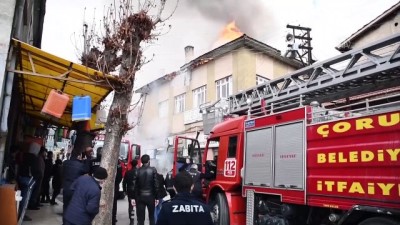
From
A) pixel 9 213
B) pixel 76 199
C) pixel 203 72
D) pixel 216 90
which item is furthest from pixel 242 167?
pixel 203 72

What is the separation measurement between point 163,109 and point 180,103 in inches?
92.6

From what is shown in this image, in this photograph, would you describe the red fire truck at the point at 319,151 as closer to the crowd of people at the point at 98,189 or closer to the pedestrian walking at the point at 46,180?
the crowd of people at the point at 98,189

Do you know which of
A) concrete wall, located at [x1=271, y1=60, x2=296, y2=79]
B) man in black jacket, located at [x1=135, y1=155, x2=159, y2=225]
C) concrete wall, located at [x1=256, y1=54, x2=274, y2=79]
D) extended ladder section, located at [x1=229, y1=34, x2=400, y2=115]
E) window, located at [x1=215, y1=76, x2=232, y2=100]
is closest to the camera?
extended ladder section, located at [x1=229, y1=34, x2=400, y2=115]

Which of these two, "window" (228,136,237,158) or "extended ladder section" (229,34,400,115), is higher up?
"extended ladder section" (229,34,400,115)

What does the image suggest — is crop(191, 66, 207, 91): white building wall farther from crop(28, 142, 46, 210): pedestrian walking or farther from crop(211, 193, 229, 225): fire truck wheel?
crop(211, 193, 229, 225): fire truck wheel

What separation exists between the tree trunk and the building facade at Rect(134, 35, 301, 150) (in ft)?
30.1

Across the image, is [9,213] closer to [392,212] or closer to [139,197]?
[139,197]

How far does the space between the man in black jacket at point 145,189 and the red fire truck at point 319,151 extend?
1.40 meters

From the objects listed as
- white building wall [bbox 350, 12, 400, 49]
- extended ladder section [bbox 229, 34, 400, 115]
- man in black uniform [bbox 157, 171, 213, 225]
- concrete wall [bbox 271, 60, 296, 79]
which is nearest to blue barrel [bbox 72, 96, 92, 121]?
extended ladder section [bbox 229, 34, 400, 115]

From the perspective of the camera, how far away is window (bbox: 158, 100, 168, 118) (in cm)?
2511

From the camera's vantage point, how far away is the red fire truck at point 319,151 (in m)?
4.29

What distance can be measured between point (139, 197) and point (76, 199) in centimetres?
272

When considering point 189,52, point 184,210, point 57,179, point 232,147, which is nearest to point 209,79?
point 189,52

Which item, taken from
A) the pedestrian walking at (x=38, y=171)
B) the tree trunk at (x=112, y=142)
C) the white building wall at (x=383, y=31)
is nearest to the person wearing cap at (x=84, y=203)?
the tree trunk at (x=112, y=142)
